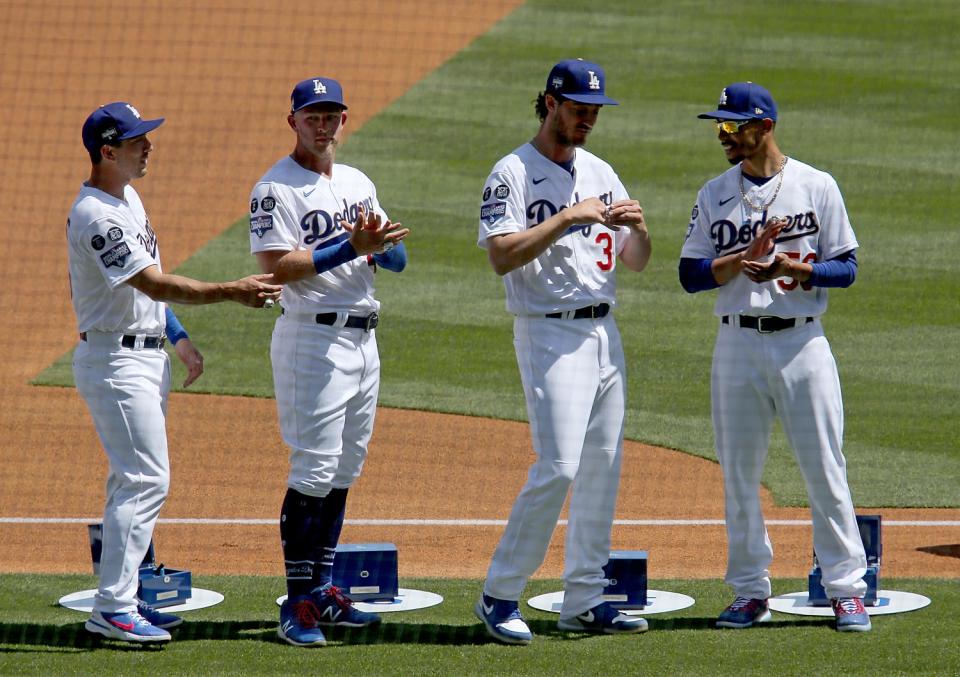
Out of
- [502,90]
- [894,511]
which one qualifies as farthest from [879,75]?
[894,511]

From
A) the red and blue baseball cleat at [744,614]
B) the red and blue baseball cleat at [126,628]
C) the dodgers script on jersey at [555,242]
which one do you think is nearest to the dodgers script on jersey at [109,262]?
the red and blue baseball cleat at [126,628]

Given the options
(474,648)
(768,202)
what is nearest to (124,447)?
(474,648)

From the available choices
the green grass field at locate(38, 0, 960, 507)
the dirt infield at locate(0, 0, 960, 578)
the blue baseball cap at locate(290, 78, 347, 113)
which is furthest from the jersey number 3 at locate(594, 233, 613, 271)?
the green grass field at locate(38, 0, 960, 507)

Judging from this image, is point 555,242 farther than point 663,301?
No

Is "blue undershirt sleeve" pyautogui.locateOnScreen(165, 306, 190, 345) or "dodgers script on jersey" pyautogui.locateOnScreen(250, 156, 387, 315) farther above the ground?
"dodgers script on jersey" pyautogui.locateOnScreen(250, 156, 387, 315)

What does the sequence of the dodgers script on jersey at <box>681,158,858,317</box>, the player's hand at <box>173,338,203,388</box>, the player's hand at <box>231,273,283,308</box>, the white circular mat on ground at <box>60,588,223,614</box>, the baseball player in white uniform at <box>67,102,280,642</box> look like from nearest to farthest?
1. the player's hand at <box>231,273,283,308</box>
2. the baseball player in white uniform at <box>67,102,280,642</box>
3. the dodgers script on jersey at <box>681,158,858,317</box>
4. the player's hand at <box>173,338,203,388</box>
5. the white circular mat on ground at <box>60,588,223,614</box>

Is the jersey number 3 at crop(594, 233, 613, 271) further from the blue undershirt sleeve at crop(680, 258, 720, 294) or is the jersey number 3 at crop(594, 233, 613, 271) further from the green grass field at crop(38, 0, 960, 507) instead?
the green grass field at crop(38, 0, 960, 507)

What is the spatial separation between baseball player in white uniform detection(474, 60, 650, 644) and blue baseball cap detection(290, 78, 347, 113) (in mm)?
Answer: 674

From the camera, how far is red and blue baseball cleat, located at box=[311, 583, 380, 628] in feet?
18.7

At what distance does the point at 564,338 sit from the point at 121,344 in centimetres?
167

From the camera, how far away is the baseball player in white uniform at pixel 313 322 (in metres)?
5.41

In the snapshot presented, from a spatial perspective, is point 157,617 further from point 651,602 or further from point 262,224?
point 651,602

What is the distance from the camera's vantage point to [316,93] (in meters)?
5.45

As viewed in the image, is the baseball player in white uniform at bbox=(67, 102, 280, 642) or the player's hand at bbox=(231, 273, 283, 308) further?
the baseball player in white uniform at bbox=(67, 102, 280, 642)
